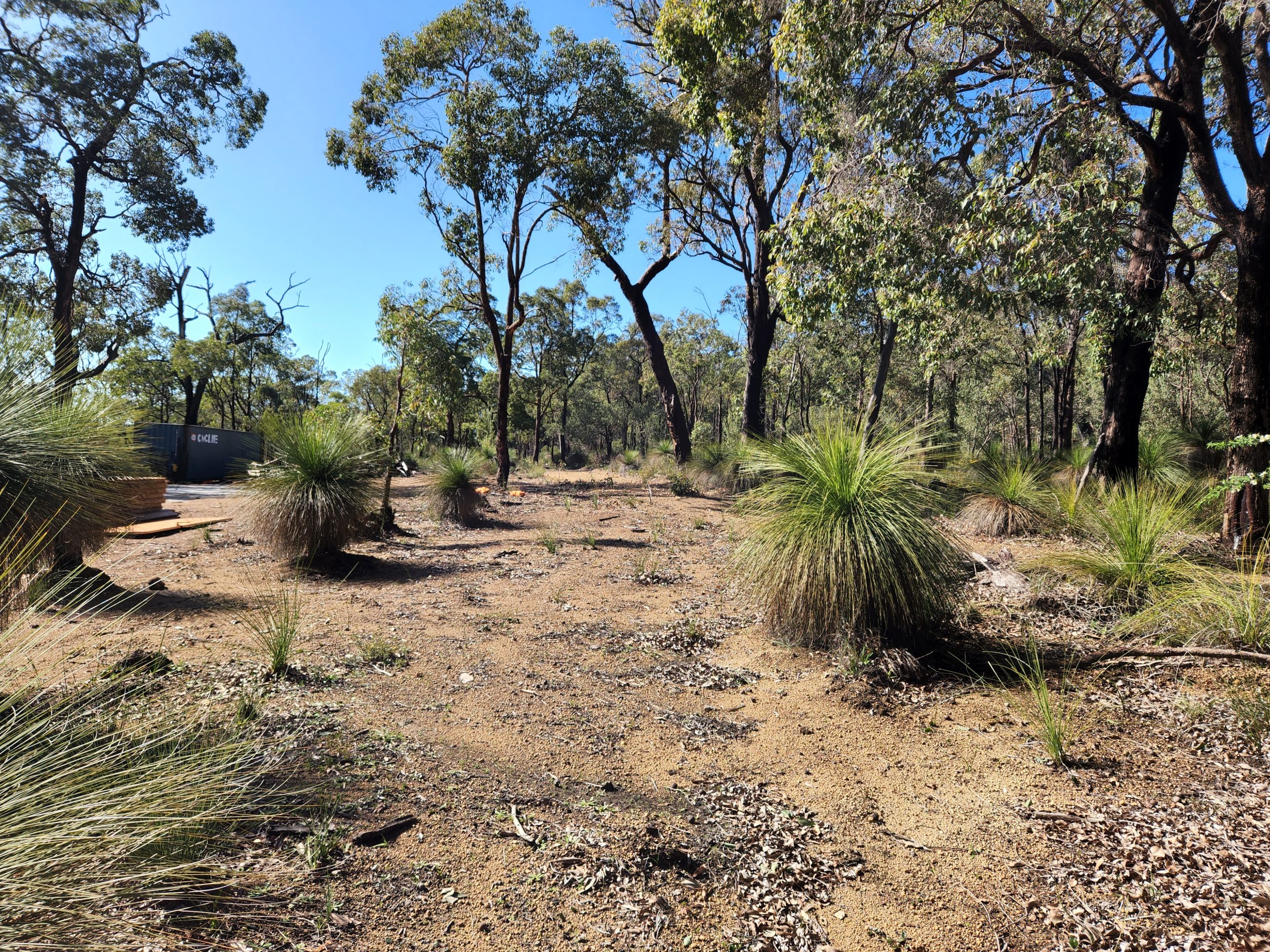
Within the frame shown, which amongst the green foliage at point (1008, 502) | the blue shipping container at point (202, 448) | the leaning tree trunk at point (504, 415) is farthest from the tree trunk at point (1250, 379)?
the blue shipping container at point (202, 448)

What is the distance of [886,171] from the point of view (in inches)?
272

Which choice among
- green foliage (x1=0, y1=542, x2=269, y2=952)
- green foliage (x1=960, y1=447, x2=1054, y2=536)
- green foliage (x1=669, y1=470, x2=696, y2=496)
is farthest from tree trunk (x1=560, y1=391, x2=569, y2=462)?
green foliage (x1=0, y1=542, x2=269, y2=952)

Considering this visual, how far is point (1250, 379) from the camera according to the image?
5430 mm

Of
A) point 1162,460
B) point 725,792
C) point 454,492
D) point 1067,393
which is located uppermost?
point 1067,393

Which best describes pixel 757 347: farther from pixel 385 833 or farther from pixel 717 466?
pixel 385 833

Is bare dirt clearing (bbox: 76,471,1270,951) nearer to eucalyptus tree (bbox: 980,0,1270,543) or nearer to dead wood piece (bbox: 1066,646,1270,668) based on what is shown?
dead wood piece (bbox: 1066,646,1270,668)

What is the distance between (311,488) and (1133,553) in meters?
7.30

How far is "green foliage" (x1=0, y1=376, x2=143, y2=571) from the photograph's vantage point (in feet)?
Answer: 9.84

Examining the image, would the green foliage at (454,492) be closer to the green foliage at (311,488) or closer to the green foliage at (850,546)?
the green foliage at (311,488)

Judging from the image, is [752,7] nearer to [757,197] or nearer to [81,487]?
[757,197]

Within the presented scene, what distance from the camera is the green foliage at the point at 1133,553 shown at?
4.21m

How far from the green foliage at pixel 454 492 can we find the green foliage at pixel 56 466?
579 cm

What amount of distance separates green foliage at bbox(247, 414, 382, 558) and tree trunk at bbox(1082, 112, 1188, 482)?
343 inches

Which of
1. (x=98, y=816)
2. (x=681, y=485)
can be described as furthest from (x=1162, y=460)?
(x=98, y=816)
